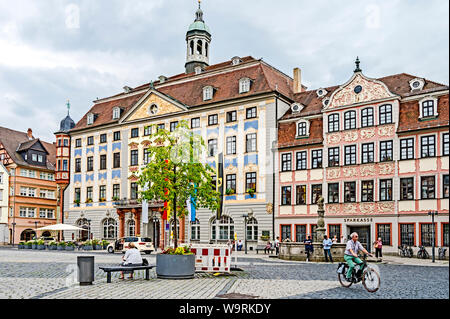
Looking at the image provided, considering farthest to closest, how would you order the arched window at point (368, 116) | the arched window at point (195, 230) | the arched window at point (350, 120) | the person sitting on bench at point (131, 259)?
the arched window at point (195, 230), the arched window at point (350, 120), the arched window at point (368, 116), the person sitting on bench at point (131, 259)

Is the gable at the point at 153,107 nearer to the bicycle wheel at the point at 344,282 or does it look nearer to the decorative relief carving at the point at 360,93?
the decorative relief carving at the point at 360,93

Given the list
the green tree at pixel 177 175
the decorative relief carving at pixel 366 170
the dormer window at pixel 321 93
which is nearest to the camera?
the green tree at pixel 177 175

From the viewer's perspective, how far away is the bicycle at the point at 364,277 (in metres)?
11.7

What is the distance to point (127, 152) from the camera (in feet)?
174

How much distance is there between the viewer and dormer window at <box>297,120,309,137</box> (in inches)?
1474

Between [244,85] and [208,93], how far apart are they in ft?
12.8

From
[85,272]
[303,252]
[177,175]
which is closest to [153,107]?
[303,252]

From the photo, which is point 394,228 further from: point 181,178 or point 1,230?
point 1,230

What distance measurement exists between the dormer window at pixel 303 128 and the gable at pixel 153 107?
44.0ft

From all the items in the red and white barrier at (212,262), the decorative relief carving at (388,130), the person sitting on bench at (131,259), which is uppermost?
the decorative relief carving at (388,130)

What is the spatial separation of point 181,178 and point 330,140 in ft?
52.6

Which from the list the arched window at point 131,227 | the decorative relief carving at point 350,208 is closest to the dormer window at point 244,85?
the decorative relief carving at point 350,208
